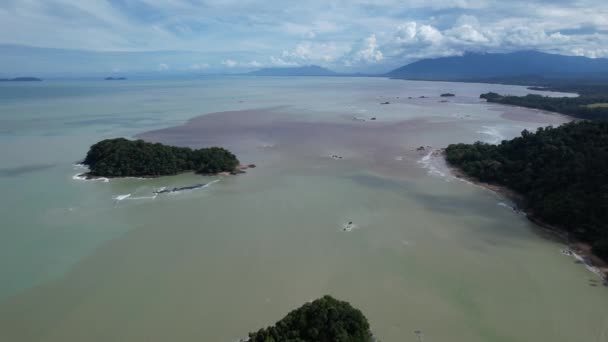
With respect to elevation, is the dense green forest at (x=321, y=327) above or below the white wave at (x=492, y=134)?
below

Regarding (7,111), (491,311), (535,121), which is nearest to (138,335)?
(491,311)

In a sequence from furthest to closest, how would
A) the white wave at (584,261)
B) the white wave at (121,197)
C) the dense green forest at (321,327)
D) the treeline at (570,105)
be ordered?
the treeline at (570,105) → the white wave at (121,197) → the white wave at (584,261) → the dense green forest at (321,327)

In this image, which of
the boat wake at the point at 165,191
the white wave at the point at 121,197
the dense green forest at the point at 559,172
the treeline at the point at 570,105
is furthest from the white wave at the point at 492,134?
the white wave at the point at 121,197

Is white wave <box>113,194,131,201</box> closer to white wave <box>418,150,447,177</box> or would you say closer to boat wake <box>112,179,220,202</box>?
boat wake <box>112,179,220,202</box>

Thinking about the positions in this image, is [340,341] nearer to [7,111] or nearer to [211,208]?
[211,208]

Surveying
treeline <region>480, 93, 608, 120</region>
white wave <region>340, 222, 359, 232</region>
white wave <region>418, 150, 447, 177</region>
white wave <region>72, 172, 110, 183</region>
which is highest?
treeline <region>480, 93, 608, 120</region>

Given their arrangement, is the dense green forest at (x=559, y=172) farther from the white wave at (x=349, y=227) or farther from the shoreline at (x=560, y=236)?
the white wave at (x=349, y=227)

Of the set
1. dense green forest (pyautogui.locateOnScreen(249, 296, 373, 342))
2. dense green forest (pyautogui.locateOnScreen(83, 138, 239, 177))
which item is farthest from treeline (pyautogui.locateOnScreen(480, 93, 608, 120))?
dense green forest (pyautogui.locateOnScreen(249, 296, 373, 342))
